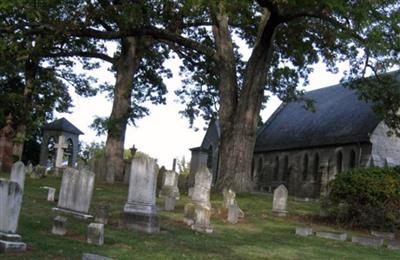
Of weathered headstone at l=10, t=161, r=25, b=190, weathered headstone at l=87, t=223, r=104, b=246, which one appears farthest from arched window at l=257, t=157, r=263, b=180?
weathered headstone at l=87, t=223, r=104, b=246

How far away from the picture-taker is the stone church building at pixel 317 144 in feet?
119

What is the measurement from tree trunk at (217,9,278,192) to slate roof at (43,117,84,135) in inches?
809

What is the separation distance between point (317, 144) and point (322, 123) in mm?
2550

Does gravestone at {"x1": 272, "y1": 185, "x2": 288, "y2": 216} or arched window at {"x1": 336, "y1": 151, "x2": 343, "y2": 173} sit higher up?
arched window at {"x1": 336, "y1": 151, "x2": 343, "y2": 173}

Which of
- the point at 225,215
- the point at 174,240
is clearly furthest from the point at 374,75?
the point at 174,240

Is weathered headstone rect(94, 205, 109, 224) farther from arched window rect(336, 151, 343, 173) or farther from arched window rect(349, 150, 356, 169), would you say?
arched window rect(336, 151, 343, 173)

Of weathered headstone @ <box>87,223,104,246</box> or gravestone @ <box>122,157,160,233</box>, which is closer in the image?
weathered headstone @ <box>87,223,104,246</box>

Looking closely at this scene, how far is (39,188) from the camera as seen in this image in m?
20.1

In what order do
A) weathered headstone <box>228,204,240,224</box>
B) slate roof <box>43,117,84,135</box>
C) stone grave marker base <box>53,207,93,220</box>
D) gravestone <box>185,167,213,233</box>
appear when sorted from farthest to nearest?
slate roof <box>43,117,84,135</box>, weathered headstone <box>228,204,240,224</box>, gravestone <box>185,167,213,233</box>, stone grave marker base <box>53,207,93,220</box>

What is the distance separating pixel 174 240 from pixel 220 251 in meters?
1.15

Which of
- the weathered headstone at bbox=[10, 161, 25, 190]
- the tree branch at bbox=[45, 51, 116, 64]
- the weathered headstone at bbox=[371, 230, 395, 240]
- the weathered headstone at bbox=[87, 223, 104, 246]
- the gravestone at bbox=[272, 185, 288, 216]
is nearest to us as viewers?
the weathered headstone at bbox=[87, 223, 104, 246]

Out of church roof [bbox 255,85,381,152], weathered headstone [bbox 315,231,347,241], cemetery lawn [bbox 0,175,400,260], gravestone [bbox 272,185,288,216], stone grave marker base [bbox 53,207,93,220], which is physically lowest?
cemetery lawn [bbox 0,175,400,260]

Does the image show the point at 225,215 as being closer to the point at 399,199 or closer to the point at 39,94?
the point at 399,199

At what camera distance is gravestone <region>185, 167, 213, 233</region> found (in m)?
13.4
